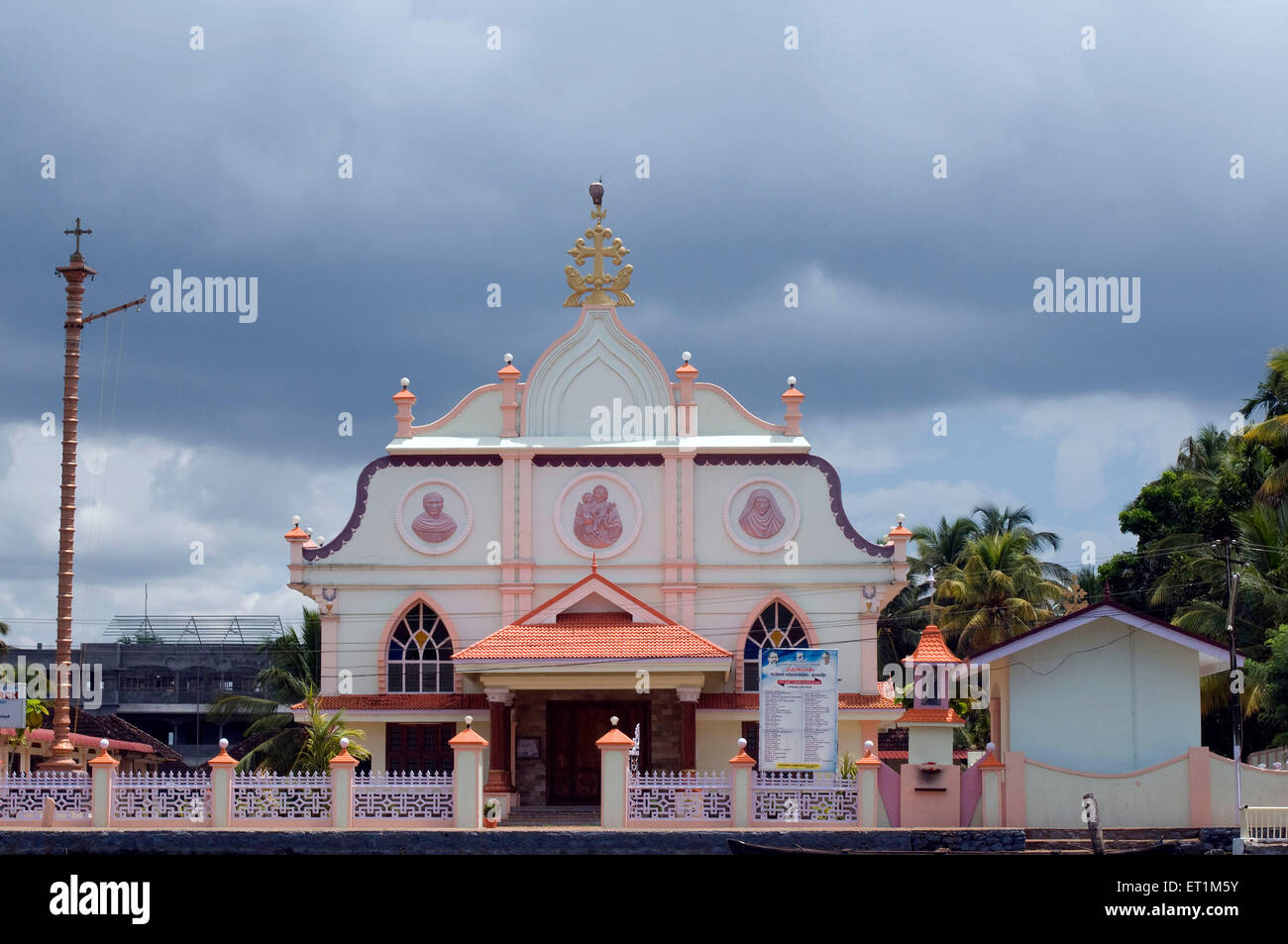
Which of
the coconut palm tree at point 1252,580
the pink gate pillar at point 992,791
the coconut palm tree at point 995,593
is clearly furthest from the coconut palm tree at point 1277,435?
the pink gate pillar at point 992,791

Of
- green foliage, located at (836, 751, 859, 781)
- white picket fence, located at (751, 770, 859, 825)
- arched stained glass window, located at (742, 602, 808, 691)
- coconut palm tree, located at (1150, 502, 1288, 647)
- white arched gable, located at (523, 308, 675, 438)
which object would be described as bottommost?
white picket fence, located at (751, 770, 859, 825)

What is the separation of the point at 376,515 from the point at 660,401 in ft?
21.0

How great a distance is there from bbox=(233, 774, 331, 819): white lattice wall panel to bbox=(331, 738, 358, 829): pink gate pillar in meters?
0.28

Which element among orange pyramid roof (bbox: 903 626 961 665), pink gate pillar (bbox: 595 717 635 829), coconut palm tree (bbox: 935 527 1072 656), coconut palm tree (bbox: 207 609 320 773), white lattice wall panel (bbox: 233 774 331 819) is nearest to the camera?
pink gate pillar (bbox: 595 717 635 829)

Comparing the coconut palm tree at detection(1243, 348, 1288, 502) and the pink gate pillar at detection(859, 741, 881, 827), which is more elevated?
the coconut palm tree at detection(1243, 348, 1288, 502)

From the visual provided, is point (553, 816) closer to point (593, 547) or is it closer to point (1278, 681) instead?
point (593, 547)

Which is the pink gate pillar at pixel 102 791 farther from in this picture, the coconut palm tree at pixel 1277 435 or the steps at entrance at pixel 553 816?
the coconut palm tree at pixel 1277 435

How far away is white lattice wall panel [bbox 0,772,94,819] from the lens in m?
28.5

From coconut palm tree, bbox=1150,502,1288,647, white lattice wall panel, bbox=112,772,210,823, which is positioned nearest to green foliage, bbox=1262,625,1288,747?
coconut palm tree, bbox=1150,502,1288,647

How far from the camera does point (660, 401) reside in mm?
37219

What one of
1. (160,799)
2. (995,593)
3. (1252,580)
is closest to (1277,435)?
(1252,580)

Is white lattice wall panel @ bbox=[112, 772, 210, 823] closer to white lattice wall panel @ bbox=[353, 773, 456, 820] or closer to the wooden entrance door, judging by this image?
white lattice wall panel @ bbox=[353, 773, 456, 820]
